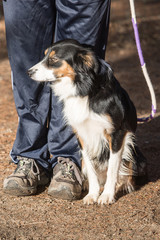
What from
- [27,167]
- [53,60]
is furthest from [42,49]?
[27,167]

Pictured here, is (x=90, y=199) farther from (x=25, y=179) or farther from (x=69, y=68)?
(x=69, y=68)

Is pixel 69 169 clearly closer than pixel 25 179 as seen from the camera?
No

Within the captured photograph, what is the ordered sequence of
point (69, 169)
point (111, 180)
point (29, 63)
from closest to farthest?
point (111, 180), point (29, 63), point (69, 169)

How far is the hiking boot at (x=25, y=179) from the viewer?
136 inches

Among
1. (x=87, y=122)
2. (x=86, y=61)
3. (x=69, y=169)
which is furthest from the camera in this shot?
(x=69, y=169)

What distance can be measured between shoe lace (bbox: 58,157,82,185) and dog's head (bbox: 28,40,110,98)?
0.73 meters

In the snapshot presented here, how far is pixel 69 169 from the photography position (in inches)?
143

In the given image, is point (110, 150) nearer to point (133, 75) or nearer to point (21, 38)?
point (21, 38)

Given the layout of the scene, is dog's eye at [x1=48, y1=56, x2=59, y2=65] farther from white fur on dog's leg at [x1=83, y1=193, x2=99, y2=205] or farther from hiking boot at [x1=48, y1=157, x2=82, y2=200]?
white fur on dog's leg at [x1=83, y1=193, x2=99, y2=205]

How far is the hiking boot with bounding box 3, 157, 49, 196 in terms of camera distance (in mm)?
3461

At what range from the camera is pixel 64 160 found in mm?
3678

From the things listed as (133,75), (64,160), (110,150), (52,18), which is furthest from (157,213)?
(133,75)

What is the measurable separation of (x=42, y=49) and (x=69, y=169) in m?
1.12

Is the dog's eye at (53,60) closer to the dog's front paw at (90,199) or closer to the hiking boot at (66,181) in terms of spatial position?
the hiking boot at (66,181)
